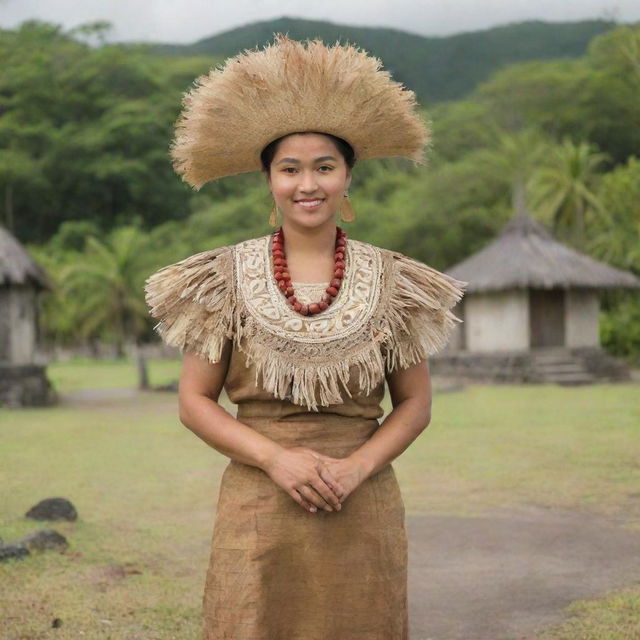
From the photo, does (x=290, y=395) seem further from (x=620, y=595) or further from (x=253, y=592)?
(x=620, y=595)

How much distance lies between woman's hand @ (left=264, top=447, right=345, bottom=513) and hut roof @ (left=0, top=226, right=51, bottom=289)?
11.4 m

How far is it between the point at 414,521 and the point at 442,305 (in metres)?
3.21

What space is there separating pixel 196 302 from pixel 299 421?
1.13 ft

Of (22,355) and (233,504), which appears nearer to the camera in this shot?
(233,504)

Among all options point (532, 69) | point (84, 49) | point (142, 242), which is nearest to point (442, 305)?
point (142, 242)

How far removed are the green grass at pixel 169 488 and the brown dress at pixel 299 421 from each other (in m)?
1.41

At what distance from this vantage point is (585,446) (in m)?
7.76

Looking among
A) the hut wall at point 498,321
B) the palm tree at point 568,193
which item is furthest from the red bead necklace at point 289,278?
the palm tree at point 568,193

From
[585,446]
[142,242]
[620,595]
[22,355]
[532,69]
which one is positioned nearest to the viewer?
[620,595]

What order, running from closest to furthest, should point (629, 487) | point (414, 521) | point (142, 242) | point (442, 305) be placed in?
1. point (442, 305)
2. point (414, 521)
3. point (629, 487)
4. point (142, 242)

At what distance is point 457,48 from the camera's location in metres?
47.8

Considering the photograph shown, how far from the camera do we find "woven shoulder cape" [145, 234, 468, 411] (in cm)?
204

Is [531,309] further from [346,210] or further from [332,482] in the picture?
[332,482]

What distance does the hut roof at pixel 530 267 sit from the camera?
15789 mm
